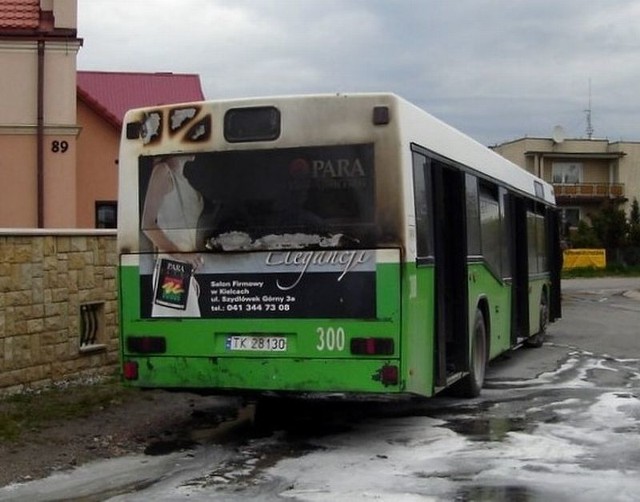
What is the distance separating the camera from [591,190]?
76.4 metres

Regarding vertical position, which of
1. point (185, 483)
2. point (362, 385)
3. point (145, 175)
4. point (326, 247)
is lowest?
point (185, 483)

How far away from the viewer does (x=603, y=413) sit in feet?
34.5

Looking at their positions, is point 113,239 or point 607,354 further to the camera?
point 607,354

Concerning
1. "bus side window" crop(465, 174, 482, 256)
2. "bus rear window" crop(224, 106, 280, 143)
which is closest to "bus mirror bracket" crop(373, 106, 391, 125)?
"bus rear window" crop(224, 106, 280, 143)

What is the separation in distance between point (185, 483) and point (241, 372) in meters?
1.56

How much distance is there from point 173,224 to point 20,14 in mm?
13926

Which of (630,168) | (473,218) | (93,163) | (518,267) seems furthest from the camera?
(630,168)

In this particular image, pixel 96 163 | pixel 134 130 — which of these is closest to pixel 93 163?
pixel 96 163

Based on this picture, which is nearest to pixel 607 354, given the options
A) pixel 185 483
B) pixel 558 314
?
pixel 558 314

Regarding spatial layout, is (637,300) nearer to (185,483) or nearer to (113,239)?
(113,239)

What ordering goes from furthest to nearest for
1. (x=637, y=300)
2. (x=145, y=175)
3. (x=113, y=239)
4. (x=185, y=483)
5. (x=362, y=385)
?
1. (x=637, y=300)
2. (x=113, y=239)
3. (x=145, y=175)
4. (x=362, y=385)
5. (x=185, y=483)

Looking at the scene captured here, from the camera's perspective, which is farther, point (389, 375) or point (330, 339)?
point (330, 339)

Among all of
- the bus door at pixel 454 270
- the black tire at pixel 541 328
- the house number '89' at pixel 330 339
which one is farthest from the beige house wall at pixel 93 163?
the house number '89' at pixel 330 339

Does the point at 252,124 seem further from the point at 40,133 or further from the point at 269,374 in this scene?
the point at 40,133
